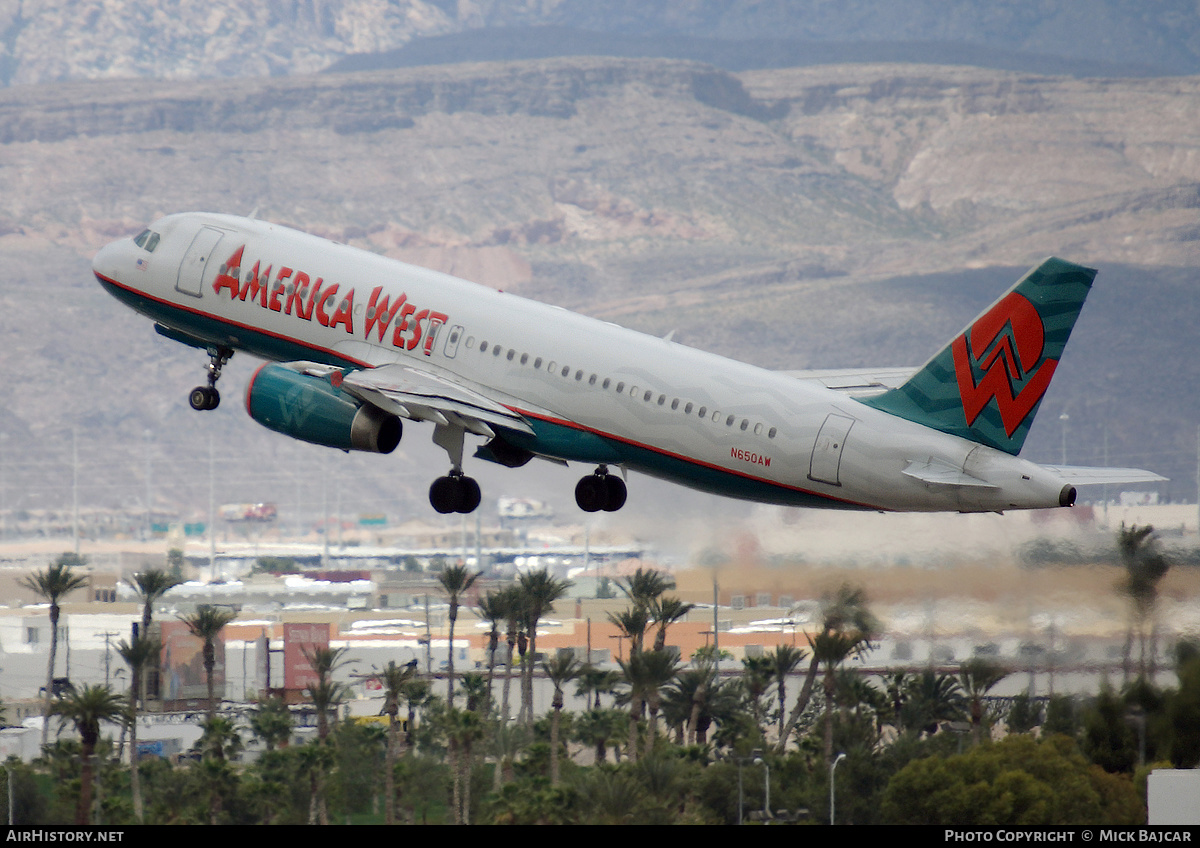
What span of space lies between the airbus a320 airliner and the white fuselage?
0.15ft

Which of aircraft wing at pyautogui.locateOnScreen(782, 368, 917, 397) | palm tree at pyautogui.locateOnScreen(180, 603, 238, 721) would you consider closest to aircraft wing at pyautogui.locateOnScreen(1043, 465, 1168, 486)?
aircraft wing at pyautogui.locateOnScreen(782, 368, 917, 397)

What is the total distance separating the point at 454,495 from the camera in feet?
139

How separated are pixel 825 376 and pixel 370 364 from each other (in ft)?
36.8

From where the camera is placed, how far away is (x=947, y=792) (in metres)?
74.7

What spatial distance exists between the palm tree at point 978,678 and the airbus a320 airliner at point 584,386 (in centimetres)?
1396

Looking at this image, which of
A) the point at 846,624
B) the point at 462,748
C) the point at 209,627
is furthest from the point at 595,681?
the point at 846,624

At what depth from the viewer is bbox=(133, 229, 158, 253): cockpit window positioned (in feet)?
152

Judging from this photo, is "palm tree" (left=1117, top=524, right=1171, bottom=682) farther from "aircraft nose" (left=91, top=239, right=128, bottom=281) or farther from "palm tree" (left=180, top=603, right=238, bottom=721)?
"palm tree" (left=180, top=603, right=238, bottom=721)

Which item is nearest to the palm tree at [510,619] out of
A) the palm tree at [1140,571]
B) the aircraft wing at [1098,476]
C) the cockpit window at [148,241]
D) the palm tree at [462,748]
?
the palm tree at [462,748]

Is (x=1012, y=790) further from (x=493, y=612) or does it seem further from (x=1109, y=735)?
(x=493, y=612)

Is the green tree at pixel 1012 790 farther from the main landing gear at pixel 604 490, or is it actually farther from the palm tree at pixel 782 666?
the main landing gear at pixel 604 490

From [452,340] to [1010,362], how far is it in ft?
42.3
